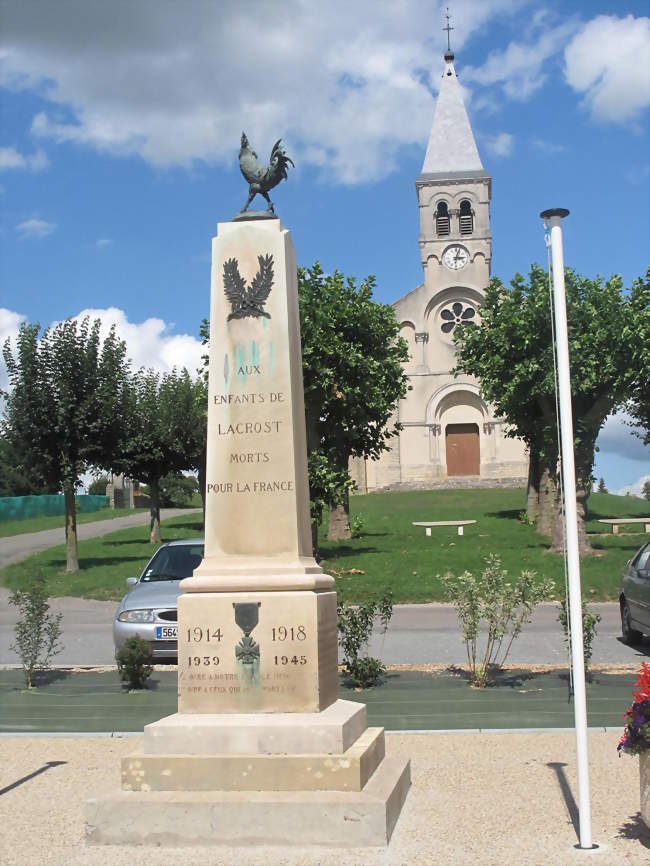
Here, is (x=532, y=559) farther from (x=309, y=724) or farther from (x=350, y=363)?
(x=309, y=724)

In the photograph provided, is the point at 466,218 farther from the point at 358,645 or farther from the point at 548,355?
the point at 358,645

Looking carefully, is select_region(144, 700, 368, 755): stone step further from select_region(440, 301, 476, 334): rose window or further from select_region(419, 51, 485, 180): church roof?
select_region(419, 51, 485, 180): church roof

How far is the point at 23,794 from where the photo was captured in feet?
20.6

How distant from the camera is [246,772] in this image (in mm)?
5520

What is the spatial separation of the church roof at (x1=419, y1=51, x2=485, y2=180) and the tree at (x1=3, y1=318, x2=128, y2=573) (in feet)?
135

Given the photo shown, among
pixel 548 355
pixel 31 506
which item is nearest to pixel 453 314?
pixel 31 506

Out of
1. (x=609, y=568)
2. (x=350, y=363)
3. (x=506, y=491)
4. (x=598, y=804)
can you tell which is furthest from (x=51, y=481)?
(x=506, y=491)

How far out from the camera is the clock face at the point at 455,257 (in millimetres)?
59375

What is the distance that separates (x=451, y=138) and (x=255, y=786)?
62.0 m

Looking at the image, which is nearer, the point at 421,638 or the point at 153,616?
the point at 153,616

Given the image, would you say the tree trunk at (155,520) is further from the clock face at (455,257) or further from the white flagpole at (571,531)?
the clock face at (455,257)

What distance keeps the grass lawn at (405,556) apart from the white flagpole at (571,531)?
883cm

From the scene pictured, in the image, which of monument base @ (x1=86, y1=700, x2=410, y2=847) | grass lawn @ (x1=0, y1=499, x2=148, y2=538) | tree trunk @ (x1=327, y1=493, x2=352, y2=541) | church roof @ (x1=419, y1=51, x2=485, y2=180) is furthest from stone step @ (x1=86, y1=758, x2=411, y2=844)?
church roof @ (x1=419, y1=51, x2=485, y2=180)

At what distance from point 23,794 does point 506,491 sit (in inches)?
1833
